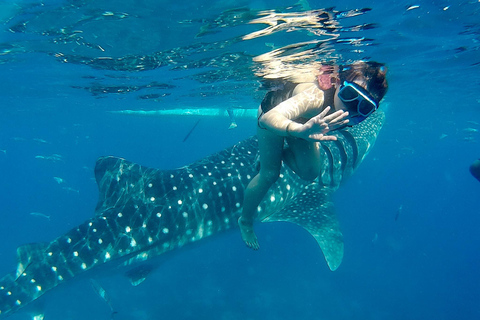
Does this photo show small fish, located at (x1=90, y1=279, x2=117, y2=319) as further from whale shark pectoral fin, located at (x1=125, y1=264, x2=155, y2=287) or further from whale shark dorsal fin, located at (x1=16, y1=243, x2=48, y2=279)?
whale shark dorsal fin, located at (x1=16, y1=243, x2=48, y2=279)

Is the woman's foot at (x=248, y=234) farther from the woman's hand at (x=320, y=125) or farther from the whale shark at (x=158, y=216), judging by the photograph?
the woman's hand at (x=320, y=125)

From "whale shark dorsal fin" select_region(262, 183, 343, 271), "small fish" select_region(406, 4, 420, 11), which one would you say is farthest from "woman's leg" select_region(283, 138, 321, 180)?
"small fish" select_region(406, 4, 420, 11)

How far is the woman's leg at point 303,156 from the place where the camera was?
412 centimetres

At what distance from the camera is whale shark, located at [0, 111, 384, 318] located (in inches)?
200

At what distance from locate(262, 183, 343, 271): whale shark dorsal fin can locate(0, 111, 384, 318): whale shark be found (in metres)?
0.02

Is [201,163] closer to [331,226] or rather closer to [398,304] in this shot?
[331,226]

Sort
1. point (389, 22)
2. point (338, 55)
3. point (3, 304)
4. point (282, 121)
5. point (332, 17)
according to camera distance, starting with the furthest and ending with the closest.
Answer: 1. point (338, 55)
2. point (389, 22)
3. point (332, 17)
4. point (3, 304)
5. point (282, 121)

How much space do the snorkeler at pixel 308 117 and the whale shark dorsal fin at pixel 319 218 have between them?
157cm

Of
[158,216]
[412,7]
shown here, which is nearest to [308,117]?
[158,216]

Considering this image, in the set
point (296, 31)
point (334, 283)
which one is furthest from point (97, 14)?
point (334, 283)

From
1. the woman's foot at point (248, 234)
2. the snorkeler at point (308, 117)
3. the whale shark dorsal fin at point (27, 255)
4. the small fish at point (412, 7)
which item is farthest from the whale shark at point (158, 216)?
the small fish at point (412, 7)

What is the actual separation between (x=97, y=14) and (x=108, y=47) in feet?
7.84

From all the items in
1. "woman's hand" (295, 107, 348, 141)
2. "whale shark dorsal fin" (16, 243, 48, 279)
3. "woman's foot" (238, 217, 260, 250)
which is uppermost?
"woman's hand" (295, 107, 348, 141)

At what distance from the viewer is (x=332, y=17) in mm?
5801
